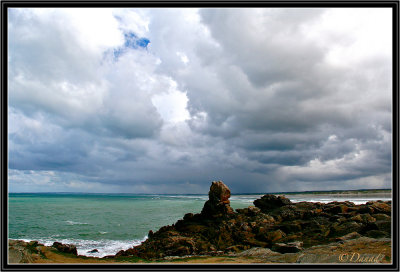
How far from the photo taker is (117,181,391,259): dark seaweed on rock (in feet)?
60.2

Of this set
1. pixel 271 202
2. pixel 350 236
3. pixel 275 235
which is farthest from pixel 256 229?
pixel 271 202

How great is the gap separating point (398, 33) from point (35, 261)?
2213cm

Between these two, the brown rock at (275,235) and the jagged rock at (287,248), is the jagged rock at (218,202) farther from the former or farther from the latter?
the jagged rock at (287,248)

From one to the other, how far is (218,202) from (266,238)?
8193 mm

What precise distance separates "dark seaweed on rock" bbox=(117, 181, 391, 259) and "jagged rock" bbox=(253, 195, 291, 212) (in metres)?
1.42

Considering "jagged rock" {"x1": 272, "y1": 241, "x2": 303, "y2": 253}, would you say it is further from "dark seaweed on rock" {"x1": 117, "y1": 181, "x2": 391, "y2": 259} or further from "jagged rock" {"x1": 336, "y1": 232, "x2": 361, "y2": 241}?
"jagged rock" {"x1": 336, "y1": 232, "x2": 361, "y2": 241}

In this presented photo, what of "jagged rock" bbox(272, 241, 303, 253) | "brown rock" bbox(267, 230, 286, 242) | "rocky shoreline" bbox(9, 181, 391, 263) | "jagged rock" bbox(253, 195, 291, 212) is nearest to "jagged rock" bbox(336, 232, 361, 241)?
"rocky shoreline" bbox(9, 181, 391, 263)

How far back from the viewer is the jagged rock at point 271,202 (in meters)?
31.5

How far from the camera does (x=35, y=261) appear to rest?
44.4 ft

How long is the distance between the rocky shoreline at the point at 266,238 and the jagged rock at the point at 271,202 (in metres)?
1.81

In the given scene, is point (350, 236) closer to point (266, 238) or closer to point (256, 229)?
point (266, 238)

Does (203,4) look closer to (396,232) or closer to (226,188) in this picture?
(396,232)

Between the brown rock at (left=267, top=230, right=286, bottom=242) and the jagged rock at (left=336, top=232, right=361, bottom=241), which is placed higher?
the jagged rock at (left=336, top=232, right=361, bottom=241)

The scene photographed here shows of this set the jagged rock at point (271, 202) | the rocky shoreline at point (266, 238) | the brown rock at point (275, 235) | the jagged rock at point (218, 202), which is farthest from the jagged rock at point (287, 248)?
the jagged rock at point (271, 202)
